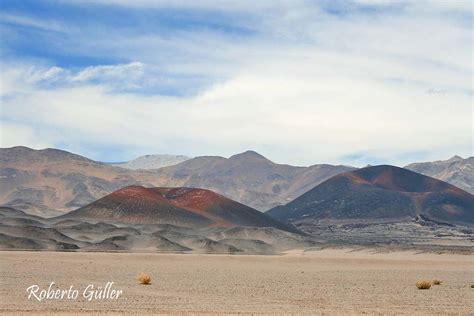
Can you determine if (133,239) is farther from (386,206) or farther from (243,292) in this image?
(386,206)

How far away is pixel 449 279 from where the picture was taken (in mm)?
40125

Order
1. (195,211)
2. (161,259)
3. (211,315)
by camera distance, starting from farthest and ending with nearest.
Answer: (195,211)
(161,259)
(211,315)

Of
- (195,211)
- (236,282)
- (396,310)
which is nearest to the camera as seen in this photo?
(396,310)

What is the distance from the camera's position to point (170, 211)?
4948 inches

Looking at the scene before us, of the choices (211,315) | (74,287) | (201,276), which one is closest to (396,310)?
(211,315)

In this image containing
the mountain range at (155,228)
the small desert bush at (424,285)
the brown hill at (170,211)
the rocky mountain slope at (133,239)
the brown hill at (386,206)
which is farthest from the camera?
the brown hill at (386,206)

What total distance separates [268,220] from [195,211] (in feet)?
45.2

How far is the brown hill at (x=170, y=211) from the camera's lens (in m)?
122

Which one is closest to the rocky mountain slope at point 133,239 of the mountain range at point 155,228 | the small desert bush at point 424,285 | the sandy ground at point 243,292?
the mountain range at point 155,228

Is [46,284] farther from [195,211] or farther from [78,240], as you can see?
[195,211]

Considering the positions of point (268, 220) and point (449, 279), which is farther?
point (268, 220)

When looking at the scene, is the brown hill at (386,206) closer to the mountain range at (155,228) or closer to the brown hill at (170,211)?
the brown hill at (170,211)

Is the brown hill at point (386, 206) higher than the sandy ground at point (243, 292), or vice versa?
the brown hill at point (386, 206)

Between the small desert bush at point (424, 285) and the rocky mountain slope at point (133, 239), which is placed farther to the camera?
the rocky mountain slope at point (133, 239)
